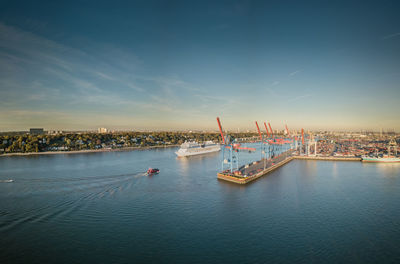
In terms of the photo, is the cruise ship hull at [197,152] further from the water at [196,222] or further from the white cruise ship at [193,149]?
the water at [196,222]

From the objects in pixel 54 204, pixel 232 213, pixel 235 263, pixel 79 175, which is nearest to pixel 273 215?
pixel 232 213

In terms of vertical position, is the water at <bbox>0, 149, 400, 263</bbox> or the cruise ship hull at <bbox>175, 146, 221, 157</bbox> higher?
the cruise ship hull at <bbox>175, 146, 221, 157</bbox>

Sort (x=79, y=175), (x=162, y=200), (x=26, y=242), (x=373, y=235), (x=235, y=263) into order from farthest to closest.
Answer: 1. (x=79, y=175)
2. (x=162, y=200)
3. (x=373, y=235)
4. (x=26, y=242)
5. (x=235, y=263)

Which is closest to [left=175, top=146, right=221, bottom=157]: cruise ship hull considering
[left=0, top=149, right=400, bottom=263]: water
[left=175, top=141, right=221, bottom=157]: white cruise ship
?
[left=175, top=141, right=221, bottom=157]: white cruise ship

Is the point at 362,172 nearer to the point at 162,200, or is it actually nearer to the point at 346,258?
the point at 346,258

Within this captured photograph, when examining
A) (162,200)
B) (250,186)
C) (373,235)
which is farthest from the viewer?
(250,186)

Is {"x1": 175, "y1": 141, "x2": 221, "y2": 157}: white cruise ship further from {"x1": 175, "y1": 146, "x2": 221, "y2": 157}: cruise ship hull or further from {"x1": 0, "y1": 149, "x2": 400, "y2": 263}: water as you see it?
{"x1": 0, "y1": 149, "x2": 400, "y2": 263}: water

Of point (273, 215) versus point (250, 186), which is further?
point (250, 186)
